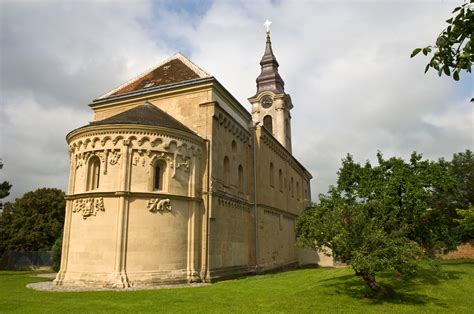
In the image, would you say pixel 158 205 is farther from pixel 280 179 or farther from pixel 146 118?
pixel 280 179

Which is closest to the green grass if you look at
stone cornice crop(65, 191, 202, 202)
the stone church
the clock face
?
the stone church

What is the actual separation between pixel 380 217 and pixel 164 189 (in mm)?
11491

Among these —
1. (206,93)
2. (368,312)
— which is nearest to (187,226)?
(206,93)

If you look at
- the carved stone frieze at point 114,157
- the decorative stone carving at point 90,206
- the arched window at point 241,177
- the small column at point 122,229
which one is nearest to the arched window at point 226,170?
the arched window at point 241,177

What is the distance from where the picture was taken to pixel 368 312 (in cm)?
1212

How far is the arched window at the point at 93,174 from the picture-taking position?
2055cm

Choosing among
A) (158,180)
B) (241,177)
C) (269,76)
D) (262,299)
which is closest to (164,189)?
(158,180)

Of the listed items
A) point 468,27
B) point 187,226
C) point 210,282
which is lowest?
point 210,282

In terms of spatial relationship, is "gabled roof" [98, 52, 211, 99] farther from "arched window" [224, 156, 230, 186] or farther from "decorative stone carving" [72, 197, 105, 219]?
"decorative stone carving" [72, 197, 105, 219]

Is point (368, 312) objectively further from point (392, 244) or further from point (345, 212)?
point (345, 212)

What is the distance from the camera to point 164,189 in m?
20.5

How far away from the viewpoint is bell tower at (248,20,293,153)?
4662cm

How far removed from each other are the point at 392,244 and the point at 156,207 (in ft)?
39.9

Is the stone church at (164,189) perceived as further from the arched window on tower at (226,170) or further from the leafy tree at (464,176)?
the leafy tree at (464,176)
